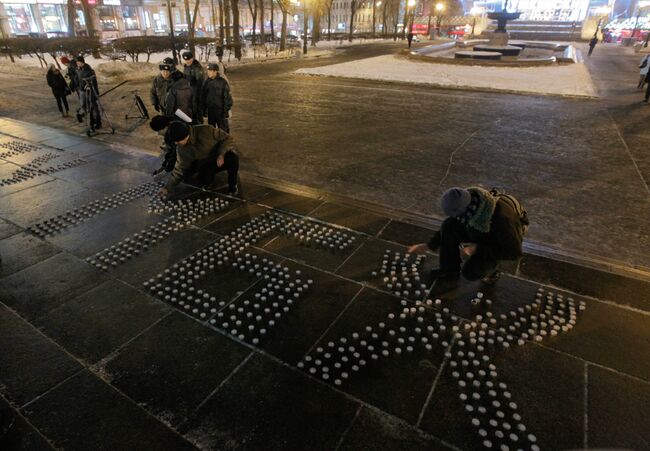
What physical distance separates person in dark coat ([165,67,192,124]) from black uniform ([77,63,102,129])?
3.19 metres

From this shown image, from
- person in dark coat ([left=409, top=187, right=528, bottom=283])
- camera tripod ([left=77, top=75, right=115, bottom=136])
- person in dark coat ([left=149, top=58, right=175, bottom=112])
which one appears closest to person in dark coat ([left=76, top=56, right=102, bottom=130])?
camera tripod ([left=77, top=75, right=115, bottom=136])

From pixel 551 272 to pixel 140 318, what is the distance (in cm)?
424

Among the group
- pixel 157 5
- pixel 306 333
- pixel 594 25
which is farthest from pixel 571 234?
pixel 157 5

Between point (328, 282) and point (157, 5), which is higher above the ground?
point (157, 5)

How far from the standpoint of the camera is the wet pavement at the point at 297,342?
2.62 meters

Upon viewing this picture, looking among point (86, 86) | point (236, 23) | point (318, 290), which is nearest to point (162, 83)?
point (86, 86)

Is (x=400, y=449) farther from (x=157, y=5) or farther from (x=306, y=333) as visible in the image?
(x=157, y=5)

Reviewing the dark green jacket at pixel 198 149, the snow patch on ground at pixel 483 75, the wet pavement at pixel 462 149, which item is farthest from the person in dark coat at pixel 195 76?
the snow patch on ground at pixel 483 75

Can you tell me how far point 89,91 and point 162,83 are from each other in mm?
2884

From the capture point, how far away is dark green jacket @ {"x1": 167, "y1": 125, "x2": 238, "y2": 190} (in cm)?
590

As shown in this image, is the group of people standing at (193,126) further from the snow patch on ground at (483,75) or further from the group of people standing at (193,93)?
the snow patch on ground at (483,75)

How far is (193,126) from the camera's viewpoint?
596 centimetres

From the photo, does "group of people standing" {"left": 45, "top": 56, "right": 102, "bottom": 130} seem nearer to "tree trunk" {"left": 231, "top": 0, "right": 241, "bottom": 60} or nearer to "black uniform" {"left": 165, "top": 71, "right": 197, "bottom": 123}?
"black uniform" {"left": 165, "top": 71, "right": 197, "bottom": 123}

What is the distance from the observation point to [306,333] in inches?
135
